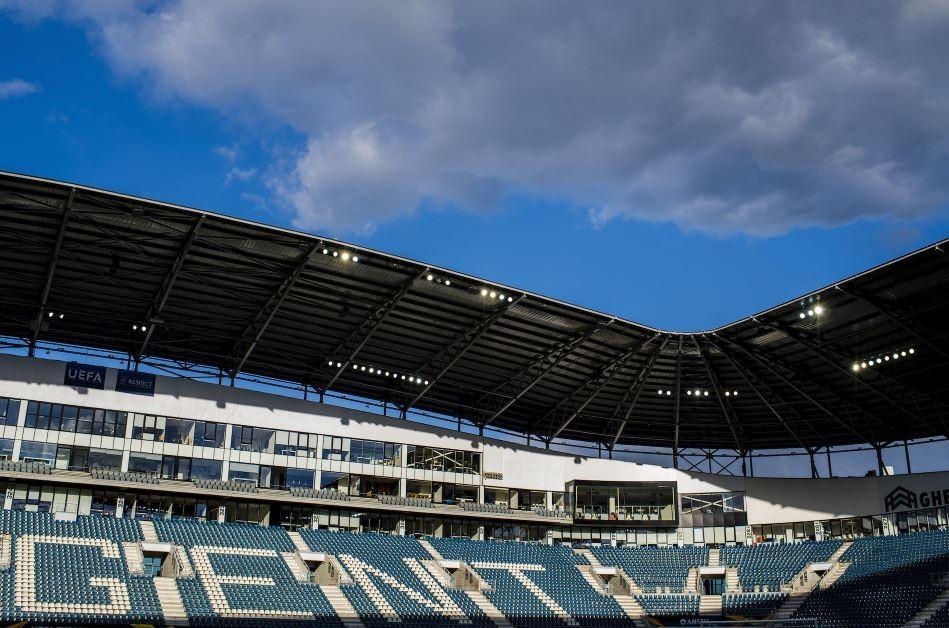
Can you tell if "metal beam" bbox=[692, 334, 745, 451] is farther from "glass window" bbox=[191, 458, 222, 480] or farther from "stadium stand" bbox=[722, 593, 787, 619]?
"glass window" bbox=[191, 458, 222, 480]

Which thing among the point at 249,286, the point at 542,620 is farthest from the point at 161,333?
the point at 542,620

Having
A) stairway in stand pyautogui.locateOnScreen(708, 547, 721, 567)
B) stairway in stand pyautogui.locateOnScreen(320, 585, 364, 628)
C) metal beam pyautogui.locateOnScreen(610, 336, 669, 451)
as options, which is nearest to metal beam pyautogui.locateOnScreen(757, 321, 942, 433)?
metal beam pyautogui.locateOnScreen(610, 336, 669, 451)

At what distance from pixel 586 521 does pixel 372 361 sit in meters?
25.2

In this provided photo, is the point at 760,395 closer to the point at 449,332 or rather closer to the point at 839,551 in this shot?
the point at 839,551

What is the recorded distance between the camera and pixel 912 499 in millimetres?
72750

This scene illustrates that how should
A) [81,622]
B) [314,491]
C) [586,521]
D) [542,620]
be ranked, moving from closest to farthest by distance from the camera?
1. [81,622]
2. [542,620]
3. [314,491]
4. [586,521]

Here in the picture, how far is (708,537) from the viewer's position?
76250 mm

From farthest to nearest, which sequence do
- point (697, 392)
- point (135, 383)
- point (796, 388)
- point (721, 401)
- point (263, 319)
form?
point (721, 401) < point (697, 392) < point (796, 388) < point (135, 383) < point (263, 319)

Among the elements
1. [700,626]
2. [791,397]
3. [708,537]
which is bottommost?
[700,626]

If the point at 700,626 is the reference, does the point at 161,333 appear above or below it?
above

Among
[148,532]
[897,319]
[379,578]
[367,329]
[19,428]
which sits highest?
[367,329]

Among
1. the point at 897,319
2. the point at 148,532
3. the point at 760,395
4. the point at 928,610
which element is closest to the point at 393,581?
the point at 148,532

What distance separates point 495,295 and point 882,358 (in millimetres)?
27253

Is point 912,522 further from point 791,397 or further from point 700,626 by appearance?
point 700,626
